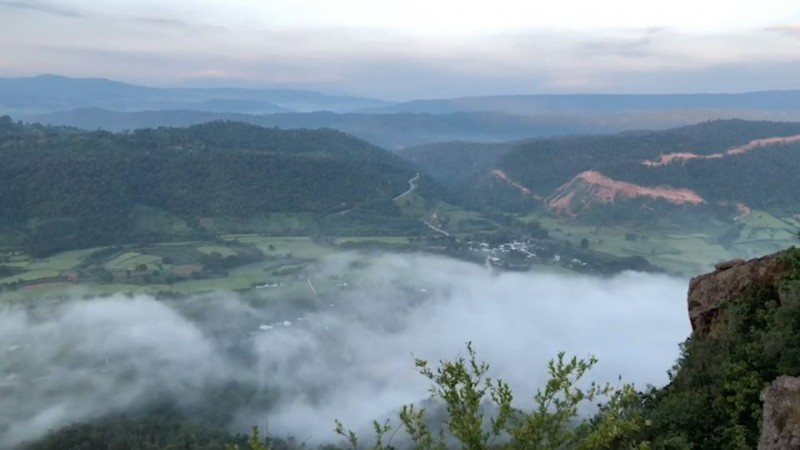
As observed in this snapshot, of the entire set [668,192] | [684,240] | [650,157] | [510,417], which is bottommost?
[684,240]

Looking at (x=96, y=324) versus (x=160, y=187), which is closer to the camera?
(x=96, y=324)

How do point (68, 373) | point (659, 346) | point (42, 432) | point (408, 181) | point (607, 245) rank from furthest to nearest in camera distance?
1. point (408, 181)
2. point (607, 245)
3. point (659, 346)
4. point (68, 373)
5. point (42, 432)

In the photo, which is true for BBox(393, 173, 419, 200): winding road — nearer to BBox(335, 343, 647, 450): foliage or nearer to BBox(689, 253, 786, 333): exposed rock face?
BBox(689, 253, 786, 333): exposed rock face

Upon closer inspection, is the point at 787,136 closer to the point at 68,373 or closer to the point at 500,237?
the point at 500,237

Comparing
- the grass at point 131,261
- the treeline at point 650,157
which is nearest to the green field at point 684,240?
the treeline at point 650,157

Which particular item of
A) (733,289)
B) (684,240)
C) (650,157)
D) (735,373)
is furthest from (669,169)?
(735,373)

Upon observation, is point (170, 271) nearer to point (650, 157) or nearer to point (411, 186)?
point (411, 186)

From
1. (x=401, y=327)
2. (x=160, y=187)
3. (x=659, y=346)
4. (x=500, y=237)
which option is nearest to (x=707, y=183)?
(x=500, y=237)
